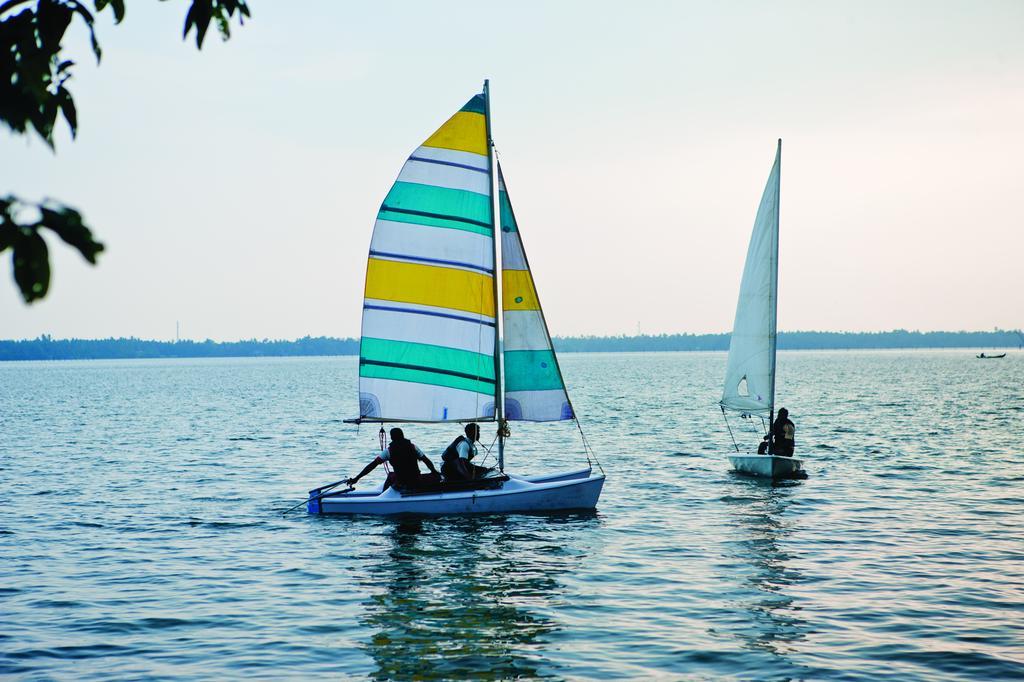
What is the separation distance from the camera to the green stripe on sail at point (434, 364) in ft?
80.4

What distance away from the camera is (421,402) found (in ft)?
80.8

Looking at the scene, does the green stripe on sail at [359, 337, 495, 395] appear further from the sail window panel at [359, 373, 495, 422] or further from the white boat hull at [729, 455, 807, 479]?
the white boat hull at [729, 455, 807, 479]

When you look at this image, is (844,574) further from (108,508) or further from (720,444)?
(720,444)

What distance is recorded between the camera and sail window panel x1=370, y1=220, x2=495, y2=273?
24141mm

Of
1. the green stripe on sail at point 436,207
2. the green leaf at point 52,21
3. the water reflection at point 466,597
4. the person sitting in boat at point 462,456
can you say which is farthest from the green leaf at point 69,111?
the green stripe on sail at point 436,207

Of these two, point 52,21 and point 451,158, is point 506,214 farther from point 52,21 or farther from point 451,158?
point 52,21

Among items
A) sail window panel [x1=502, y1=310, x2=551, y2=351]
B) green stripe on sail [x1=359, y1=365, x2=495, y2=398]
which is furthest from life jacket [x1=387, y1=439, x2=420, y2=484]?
sail window panel [x1=502, y1=310, x2=551, y2=351]

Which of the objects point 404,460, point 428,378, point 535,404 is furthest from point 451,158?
point 404,460

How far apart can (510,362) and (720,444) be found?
25.0 metres

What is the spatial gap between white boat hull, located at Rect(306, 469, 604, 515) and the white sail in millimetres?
9340

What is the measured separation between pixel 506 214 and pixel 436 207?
1.88 m

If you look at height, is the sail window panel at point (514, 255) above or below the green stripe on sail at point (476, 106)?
below

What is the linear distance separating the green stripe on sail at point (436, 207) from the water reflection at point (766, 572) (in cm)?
949

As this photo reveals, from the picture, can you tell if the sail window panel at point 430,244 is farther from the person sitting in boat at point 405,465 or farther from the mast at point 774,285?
the mast at point 774,285
